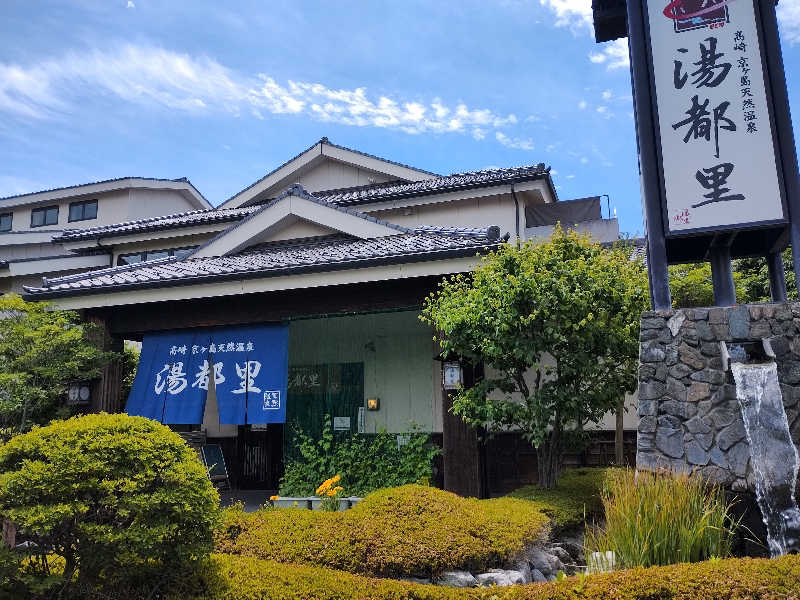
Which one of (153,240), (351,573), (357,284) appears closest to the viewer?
(351,573)

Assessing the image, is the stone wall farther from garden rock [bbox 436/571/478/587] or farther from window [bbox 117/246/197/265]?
window [bbox 117/246/197/265]

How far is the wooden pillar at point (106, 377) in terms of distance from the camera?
10719 mm

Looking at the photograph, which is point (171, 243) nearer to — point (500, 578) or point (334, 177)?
point (334, 177)

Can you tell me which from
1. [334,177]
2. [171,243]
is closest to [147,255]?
[171,243]

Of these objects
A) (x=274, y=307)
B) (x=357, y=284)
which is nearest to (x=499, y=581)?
(x=357, y=284)

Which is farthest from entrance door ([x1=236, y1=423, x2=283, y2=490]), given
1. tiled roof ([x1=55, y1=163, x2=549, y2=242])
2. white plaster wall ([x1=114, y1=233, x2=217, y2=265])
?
white plaster wall ([x1=114, y1=233, x2=217, y2=265])

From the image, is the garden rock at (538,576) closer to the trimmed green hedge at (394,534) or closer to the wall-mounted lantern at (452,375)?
the trimmed green hedge at (394,534)

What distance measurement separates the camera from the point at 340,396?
1207 cm

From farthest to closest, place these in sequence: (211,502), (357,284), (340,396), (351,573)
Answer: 1. (340,396)
2. (357,284)
3. (351,573)
4. (211,502)

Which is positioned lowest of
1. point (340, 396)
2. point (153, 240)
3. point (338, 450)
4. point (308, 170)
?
point (338, 450)

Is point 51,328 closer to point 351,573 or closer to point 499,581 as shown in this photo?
point 351,573

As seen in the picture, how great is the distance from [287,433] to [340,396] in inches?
53.8

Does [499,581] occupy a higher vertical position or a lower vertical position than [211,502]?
lower

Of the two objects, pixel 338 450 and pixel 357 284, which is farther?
pixel 338 450
